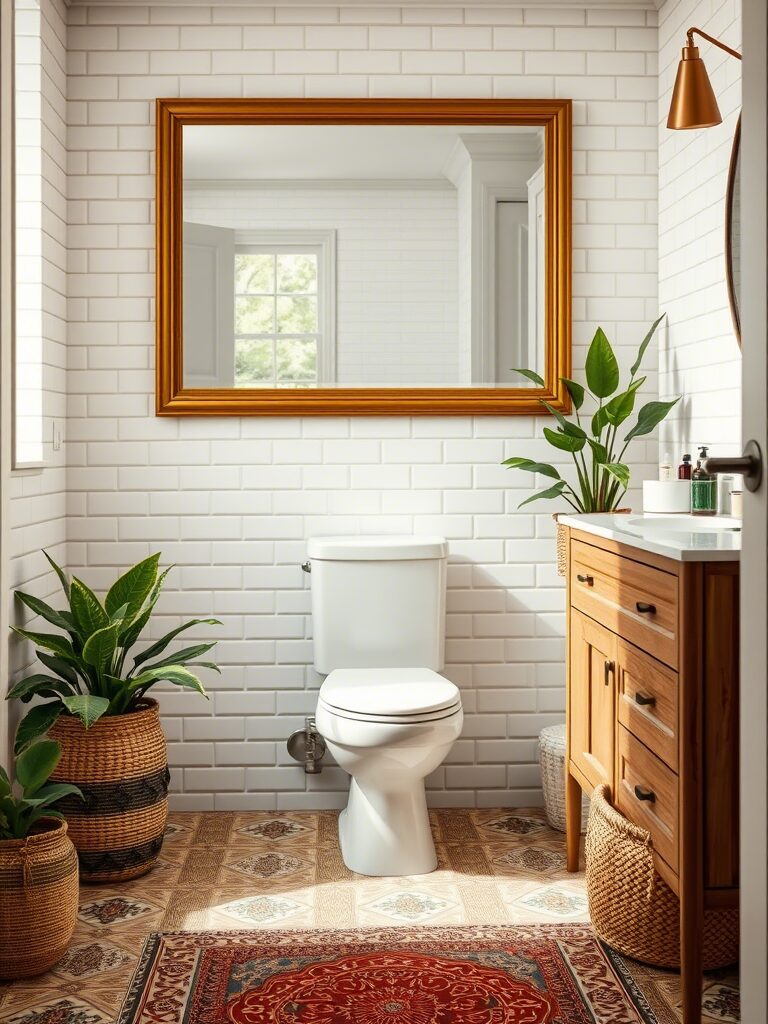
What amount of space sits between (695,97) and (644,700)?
136 centimetres

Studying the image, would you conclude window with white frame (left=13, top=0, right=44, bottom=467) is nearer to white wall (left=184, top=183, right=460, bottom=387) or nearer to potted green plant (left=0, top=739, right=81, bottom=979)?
white wall (left=184, top=183, right=460, bottom=387)

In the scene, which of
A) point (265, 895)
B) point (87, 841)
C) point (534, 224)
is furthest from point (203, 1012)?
point (534, 224)

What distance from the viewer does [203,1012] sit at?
1.99m

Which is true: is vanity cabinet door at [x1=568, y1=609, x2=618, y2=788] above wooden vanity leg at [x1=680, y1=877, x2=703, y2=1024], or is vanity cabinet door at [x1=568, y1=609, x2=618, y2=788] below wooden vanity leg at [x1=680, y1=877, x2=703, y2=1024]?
above

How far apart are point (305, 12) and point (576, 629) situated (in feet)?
6.64

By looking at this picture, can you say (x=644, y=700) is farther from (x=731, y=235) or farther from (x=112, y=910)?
(x=112, y=910)

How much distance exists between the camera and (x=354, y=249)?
3146mm

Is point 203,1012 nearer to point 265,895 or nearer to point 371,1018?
point 371,1018

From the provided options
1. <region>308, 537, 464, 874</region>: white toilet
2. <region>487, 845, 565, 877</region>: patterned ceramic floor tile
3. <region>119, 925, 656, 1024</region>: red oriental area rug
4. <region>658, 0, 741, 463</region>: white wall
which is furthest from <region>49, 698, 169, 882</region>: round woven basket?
<region>658, 0, 741, 463</region>: white wall

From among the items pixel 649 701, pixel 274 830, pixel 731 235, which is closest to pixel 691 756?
pixel 649 701

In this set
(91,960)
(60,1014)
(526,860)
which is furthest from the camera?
(526,860)

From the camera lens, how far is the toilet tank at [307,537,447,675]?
9.78ft

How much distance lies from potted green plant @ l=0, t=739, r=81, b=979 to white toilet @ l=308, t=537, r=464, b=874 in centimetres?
72

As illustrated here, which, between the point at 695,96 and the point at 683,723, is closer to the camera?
the point at 683,723
